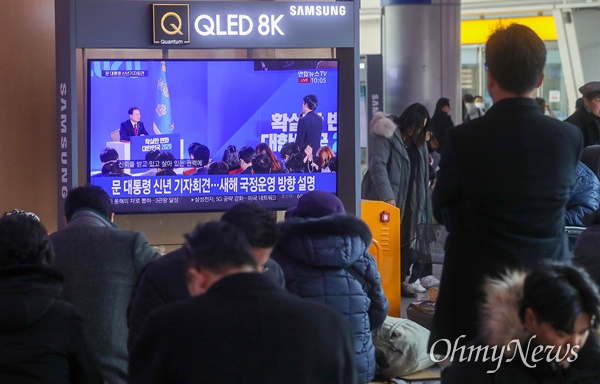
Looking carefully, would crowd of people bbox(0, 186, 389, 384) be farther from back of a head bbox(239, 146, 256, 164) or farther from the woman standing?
the woman standing

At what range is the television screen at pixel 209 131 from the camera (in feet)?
23.8

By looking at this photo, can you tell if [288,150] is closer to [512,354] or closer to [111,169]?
[111,169]

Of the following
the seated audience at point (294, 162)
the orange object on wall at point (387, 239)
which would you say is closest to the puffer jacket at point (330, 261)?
the seated audience at point (294, 162)

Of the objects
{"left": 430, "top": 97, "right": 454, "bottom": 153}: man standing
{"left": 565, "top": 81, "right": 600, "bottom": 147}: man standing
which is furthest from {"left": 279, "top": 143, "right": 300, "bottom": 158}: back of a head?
{"left": 430, "top": 97, "right": 454, "bottom": 153}: man standing

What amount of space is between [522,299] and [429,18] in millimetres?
11607

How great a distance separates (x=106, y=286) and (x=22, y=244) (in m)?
0.68

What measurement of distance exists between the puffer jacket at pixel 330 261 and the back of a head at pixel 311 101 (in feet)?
7.53

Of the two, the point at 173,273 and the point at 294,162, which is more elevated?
the point at 294,162

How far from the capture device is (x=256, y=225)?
3674mm

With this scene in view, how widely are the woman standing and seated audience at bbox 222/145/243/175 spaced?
6.87ft

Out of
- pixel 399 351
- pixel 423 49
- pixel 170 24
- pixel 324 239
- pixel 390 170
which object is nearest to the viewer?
pixel 324 239

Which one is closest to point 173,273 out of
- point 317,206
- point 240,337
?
point 240,337

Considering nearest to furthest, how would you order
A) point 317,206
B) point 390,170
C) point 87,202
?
point 87,202 → point 317,206 → point 390,170

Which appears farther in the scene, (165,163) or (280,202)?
(280,202)
